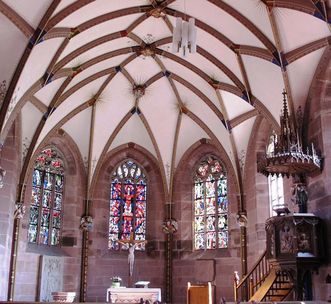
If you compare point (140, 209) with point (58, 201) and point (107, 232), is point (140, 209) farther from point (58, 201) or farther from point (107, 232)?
point (58, 201)

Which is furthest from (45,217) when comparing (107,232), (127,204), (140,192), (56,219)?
(140,192)

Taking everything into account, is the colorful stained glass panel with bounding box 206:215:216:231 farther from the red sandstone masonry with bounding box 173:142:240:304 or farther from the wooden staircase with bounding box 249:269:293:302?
the wooden staircase with bounding box 249:269:293:302

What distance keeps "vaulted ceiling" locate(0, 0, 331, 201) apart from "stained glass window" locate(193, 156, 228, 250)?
107 centimetres

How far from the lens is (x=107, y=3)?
1369 centimetres

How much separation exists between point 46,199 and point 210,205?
19.3ft

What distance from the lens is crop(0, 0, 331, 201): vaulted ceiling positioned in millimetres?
13031

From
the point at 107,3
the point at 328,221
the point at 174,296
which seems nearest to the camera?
the point at 328,221

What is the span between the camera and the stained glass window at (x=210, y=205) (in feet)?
60.5

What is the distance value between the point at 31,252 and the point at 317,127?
32.0ft

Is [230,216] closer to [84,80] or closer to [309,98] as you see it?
[309,98]

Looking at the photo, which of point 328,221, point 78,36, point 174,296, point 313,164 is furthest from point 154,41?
point 174,296

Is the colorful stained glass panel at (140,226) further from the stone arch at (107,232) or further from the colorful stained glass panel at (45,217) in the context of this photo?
the colorful stained glass panel at (45,217)

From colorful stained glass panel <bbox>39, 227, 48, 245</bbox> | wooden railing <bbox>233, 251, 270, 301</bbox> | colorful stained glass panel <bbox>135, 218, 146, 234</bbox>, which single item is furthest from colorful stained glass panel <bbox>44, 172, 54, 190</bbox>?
wooden railing <bbox>233, 251, 270, 301</bbox>

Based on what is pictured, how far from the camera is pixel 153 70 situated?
17531mm
